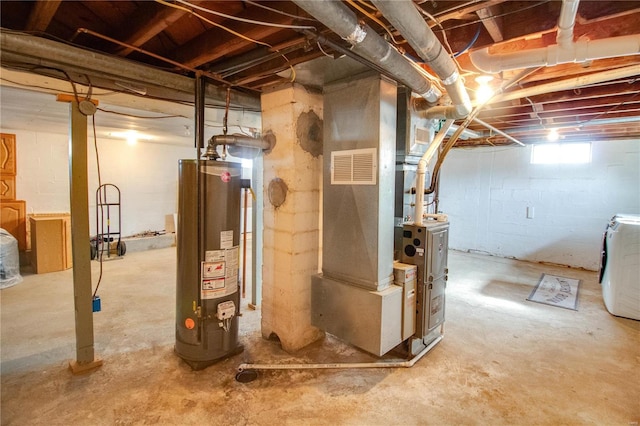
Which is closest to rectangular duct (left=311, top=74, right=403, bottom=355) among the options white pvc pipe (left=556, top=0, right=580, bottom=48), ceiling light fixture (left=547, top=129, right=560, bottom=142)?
white pvc pipe (left=556, top=0, right=580, bottom=48)

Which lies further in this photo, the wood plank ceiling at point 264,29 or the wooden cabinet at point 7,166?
the wooden cabinet at point 7,166

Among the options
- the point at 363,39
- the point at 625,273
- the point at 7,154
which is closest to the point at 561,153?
the point at 625,273

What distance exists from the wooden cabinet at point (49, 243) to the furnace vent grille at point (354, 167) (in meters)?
4.40

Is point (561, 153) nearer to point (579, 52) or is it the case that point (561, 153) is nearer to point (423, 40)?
point (579, 52)

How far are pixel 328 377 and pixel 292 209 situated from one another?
3.99 feet

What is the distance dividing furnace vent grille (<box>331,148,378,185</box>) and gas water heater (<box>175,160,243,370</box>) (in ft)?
2.38

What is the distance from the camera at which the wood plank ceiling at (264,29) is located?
1.50 meters

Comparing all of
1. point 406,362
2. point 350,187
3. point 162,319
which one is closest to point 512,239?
point 406,362

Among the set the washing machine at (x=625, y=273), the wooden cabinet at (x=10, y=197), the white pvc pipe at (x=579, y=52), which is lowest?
the washing machine at (x=625, y=273)

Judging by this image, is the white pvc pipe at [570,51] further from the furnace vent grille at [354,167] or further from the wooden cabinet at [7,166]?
the wooden cabinet at [7,166]

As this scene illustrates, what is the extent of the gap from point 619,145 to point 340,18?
19.4ft

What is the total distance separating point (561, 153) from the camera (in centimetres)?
540

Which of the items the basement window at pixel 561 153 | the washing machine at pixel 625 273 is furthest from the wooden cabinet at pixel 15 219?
the basement window at pixel 561 153

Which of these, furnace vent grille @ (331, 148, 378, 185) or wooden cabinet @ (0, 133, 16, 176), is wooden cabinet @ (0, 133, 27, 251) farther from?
furnace vent grille @ (331, 148, 378, 185)
